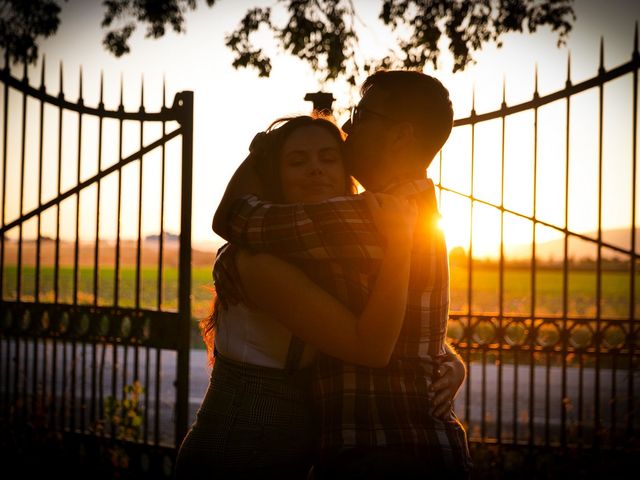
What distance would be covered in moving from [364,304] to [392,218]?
22 centimetres

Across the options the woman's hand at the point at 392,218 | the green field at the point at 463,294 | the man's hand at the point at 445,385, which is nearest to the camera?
the woman's hand at the point at 392,218

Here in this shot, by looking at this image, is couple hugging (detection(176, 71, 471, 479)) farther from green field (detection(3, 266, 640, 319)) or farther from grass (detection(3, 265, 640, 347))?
green field (detection(3, 266, 640, 319))

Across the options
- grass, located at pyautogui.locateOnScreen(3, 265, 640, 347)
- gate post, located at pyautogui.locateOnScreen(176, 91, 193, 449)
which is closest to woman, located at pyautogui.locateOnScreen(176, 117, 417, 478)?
gate post, located at pyautogui.locateOnScreen(176, 91, 193, 449)

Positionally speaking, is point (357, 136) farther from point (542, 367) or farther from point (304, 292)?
point (542, 367)

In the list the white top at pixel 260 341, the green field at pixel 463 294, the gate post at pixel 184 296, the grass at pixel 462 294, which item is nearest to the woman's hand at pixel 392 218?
the white top at pixel 260 341

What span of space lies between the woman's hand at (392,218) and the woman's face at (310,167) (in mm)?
265

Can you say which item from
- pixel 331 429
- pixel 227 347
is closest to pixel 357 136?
pixel 227 347

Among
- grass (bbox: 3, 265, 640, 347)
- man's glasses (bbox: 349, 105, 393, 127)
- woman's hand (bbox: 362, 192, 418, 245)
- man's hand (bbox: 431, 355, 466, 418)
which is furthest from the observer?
grass (bbox: 3, 265, 640, 347)

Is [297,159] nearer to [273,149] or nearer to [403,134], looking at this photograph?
[273,149]

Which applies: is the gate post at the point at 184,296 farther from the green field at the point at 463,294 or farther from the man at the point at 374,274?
the green field at the point at 463,294

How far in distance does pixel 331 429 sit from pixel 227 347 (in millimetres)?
362

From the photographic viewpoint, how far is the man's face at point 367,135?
5.50 ft

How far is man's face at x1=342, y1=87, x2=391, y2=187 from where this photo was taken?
5.50ft

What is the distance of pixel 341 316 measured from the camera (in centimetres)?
144
